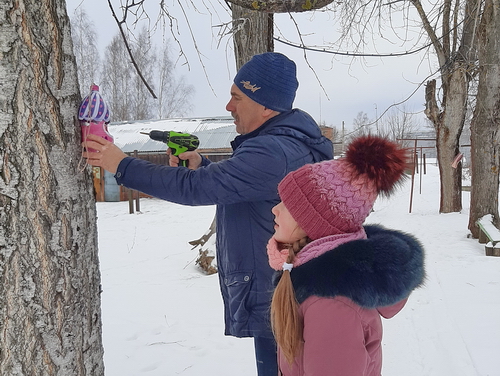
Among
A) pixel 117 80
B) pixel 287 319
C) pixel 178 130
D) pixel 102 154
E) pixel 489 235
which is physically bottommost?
pixel 489 235

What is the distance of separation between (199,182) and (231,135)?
14.1 metres

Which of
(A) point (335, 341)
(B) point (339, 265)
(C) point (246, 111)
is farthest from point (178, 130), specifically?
(A) point (335, 341)

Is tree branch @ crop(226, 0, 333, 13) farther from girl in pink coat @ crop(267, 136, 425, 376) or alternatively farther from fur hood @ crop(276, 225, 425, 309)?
fur hood @ crop(276, 225, 425, 309)

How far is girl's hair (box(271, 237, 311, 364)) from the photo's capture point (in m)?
1.26

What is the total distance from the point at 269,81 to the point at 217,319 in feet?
8.29

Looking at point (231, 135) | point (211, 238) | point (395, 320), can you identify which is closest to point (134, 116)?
point (231, 135)

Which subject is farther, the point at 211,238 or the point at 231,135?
the point at 231,135

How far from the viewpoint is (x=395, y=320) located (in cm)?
371

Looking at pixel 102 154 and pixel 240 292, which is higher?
pixel 102 154

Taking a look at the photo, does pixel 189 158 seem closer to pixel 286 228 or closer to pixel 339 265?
pixel 286 228

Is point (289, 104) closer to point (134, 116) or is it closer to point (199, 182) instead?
point (199, 182)

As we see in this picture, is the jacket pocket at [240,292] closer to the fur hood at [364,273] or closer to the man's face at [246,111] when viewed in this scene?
the fur hood at [364,273]

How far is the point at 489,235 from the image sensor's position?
5852 millimetres

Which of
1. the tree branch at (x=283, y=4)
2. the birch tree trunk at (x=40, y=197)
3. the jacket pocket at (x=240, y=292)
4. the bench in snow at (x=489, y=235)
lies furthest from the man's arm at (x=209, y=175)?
the bench in snow at (x=489, y=235)
